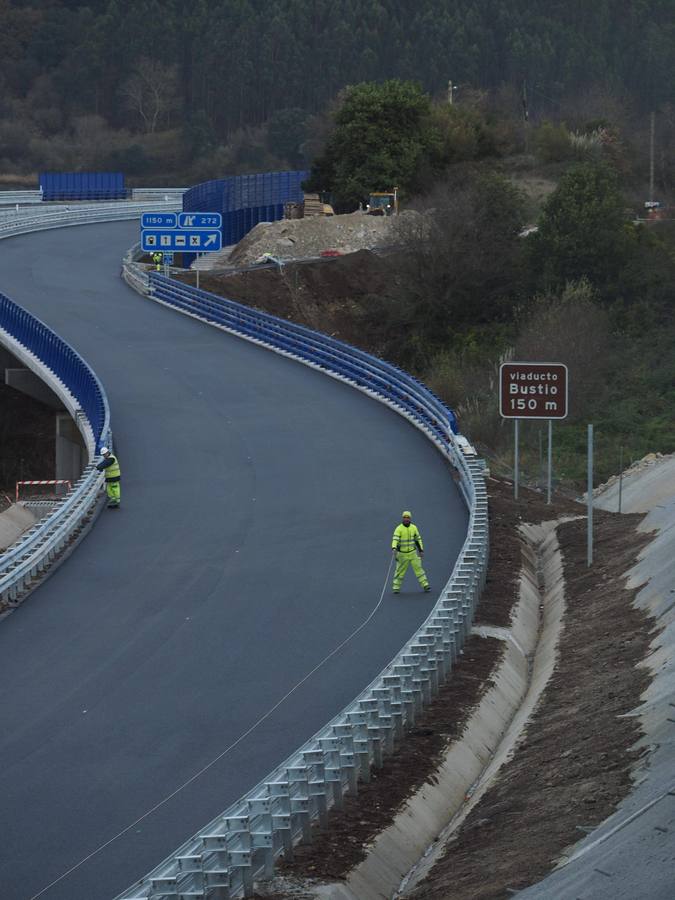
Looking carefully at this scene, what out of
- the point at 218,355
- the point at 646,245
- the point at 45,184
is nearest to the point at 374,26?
the point at 45,184

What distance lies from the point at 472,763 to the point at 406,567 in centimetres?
684

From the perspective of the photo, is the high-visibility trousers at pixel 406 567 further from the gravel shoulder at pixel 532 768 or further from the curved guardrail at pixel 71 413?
the curved guardrail at pixel 71 413

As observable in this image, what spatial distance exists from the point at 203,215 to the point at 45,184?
49587 millimetres

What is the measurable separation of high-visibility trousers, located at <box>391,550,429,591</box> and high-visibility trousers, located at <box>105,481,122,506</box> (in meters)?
7.54

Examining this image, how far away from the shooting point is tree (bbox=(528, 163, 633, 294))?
195ft

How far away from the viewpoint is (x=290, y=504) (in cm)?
2961

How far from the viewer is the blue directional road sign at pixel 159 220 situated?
5494 centimetres

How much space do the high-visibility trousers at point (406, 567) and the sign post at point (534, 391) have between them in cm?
554

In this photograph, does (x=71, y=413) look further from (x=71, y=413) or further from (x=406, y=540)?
(x=406, y=540)

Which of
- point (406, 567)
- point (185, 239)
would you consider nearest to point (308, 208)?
point (185, 239)

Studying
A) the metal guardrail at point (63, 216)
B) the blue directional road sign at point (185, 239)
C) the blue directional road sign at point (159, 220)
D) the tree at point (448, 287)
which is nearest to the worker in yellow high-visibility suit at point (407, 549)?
the blue directional road sign at point (185, 239)

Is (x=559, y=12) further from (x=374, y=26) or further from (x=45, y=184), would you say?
(x=45, y=184)

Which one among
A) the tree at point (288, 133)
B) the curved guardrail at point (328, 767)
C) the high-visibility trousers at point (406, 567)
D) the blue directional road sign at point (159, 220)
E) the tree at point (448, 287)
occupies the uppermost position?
the tree at point (288, 133)

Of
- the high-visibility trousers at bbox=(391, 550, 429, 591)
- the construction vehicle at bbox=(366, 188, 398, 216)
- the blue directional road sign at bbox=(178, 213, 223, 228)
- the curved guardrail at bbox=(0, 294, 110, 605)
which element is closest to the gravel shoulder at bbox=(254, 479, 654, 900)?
the high-visibility trousers at bbox=(391, 550, 429, 591)
